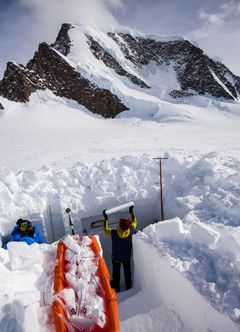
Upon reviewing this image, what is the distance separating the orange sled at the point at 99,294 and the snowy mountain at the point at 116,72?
1069 inches

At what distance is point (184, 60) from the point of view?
169 feet

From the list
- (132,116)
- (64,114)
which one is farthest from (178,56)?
(64,114)

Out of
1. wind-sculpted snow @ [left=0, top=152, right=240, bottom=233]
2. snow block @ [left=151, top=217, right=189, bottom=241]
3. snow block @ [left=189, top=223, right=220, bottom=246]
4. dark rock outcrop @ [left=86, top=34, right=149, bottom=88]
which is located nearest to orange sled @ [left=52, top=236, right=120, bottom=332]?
snow block @ [left=151, top=217, right=189, bottom=241]

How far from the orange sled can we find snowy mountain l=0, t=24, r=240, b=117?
89.1 ft

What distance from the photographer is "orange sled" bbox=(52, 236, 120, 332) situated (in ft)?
9.59

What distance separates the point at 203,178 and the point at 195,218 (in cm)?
162

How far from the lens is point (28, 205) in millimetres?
6238

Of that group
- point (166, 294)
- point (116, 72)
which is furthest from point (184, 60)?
point (166, 294)

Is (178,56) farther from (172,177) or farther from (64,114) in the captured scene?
(172,177)

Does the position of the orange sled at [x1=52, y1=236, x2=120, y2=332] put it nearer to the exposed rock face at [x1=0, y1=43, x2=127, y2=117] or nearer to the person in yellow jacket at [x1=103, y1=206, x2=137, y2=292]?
the person in yellow jacket at [x1=103, y1=206, x2=137, y2=292]

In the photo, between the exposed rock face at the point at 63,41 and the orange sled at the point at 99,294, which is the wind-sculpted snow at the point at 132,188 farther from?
the exposed rock face at the point at 63,41

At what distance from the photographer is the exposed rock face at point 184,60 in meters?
45.2

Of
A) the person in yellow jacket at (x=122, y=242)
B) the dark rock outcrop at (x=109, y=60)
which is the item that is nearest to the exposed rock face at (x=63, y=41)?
the dark rock outcrop at (x=109, y=60)

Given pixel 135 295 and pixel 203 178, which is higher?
pixel 203 178
